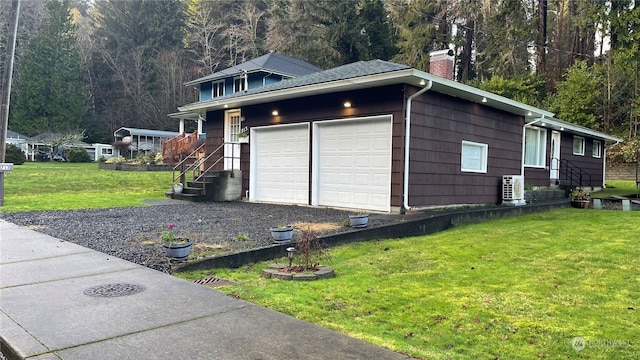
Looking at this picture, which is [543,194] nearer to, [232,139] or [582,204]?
[582,204]

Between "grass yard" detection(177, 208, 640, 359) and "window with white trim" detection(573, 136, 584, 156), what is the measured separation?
1314 centimetres

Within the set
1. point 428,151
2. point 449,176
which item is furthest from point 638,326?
point 449,176

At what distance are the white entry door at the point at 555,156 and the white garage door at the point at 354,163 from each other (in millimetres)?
10460

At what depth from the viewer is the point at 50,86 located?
39.0 meters

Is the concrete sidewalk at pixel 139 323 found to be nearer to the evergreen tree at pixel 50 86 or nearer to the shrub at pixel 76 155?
the shrub at pixel 76 155

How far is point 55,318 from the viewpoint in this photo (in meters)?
3.16

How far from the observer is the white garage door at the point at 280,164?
11.0 meters

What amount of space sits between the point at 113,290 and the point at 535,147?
15.4 meters

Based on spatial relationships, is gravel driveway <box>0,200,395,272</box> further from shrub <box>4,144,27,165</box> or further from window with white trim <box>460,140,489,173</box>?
shrub <box>4,144,27,165</box>

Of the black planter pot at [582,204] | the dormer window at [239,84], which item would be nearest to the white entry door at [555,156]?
the black planter pot at [582,204]

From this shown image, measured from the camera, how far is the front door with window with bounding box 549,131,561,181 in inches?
657

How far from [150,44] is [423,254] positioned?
152ft

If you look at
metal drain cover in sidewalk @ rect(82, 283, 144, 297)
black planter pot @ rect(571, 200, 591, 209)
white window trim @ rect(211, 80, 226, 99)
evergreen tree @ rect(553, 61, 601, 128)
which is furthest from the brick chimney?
white window trim @ rect(211, 80, 226, 99)

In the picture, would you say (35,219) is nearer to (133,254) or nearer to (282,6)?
(133,254)
